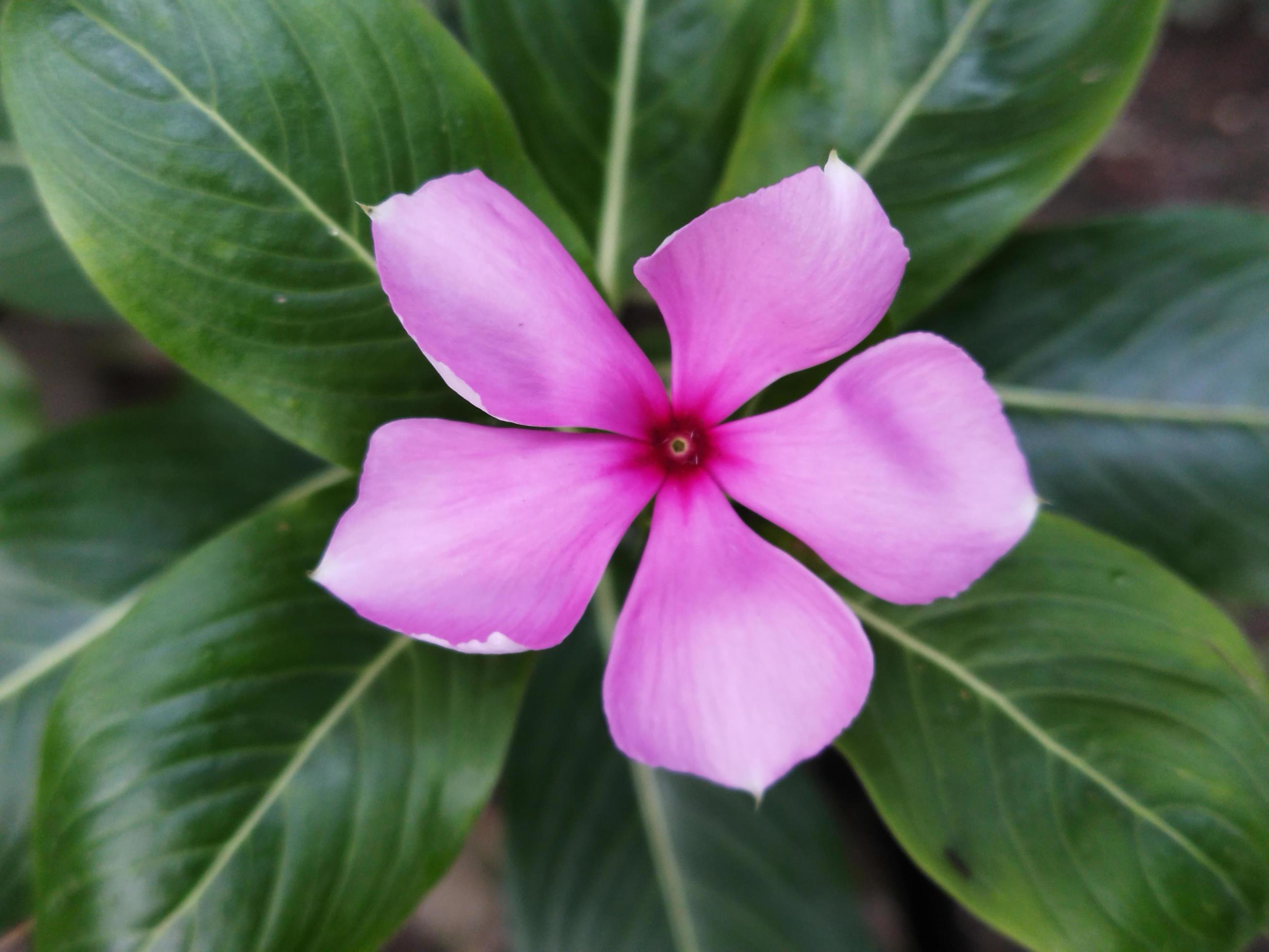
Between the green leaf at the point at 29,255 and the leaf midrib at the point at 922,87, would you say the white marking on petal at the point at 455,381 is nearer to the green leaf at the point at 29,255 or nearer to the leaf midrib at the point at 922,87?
the leaf midrib at the point at 922,87

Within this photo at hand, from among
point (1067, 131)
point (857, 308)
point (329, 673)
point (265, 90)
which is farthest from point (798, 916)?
point (265, 90)

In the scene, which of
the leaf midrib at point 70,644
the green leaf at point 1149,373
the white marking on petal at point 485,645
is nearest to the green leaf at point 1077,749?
the green leaf at point 1149,373

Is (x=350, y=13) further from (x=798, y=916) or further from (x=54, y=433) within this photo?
(x=798, y=916)

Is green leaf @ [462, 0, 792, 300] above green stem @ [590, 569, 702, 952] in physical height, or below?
above

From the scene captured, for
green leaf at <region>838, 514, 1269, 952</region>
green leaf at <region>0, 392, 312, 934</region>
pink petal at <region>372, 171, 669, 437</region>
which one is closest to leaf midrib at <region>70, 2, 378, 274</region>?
pink petal at <region>372, 171, 669, 437</region>

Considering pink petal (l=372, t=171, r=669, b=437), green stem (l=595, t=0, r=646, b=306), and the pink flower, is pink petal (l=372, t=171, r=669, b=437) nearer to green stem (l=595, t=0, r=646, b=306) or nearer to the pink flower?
the pink flower
